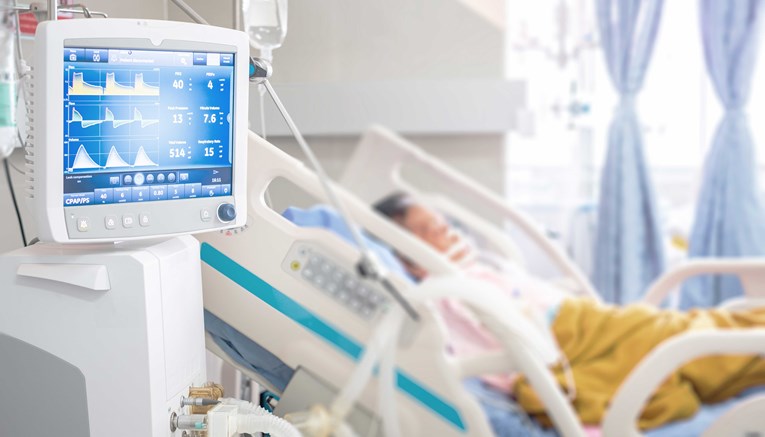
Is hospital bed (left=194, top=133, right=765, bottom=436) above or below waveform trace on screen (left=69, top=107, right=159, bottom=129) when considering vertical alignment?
below

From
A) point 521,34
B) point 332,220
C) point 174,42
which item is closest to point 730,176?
point 521,34

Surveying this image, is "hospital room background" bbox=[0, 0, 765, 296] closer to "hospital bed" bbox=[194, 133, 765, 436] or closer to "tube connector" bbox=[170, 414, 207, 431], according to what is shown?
"hospital bed" bbox=[194, 133, 765, 436]

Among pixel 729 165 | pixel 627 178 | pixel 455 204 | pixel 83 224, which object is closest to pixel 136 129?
pixel 83 224

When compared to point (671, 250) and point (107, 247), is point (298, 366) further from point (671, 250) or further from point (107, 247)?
point (671, 250)

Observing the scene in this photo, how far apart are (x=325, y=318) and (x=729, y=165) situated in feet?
7.76

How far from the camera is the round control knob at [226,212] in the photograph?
0.87m

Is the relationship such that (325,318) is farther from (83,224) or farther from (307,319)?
(83,224)

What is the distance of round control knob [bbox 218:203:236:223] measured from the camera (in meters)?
0.87

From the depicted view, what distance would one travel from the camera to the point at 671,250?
329 centimetres

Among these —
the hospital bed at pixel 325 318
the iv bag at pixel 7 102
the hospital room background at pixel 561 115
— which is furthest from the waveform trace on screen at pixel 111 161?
the hospital room background at pixel 561 115

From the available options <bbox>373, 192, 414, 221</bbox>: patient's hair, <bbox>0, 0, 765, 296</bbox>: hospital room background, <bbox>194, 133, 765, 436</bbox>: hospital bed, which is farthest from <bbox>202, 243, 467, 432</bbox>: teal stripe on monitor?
<bbox>373, 192, 414, 221</bbox>: patient's hair

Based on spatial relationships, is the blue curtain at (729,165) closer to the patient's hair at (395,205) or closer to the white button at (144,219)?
the patient's hair at (395,205)

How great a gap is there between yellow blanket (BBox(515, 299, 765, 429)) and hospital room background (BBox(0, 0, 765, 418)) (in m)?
0.71

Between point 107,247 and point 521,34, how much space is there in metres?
2.77
